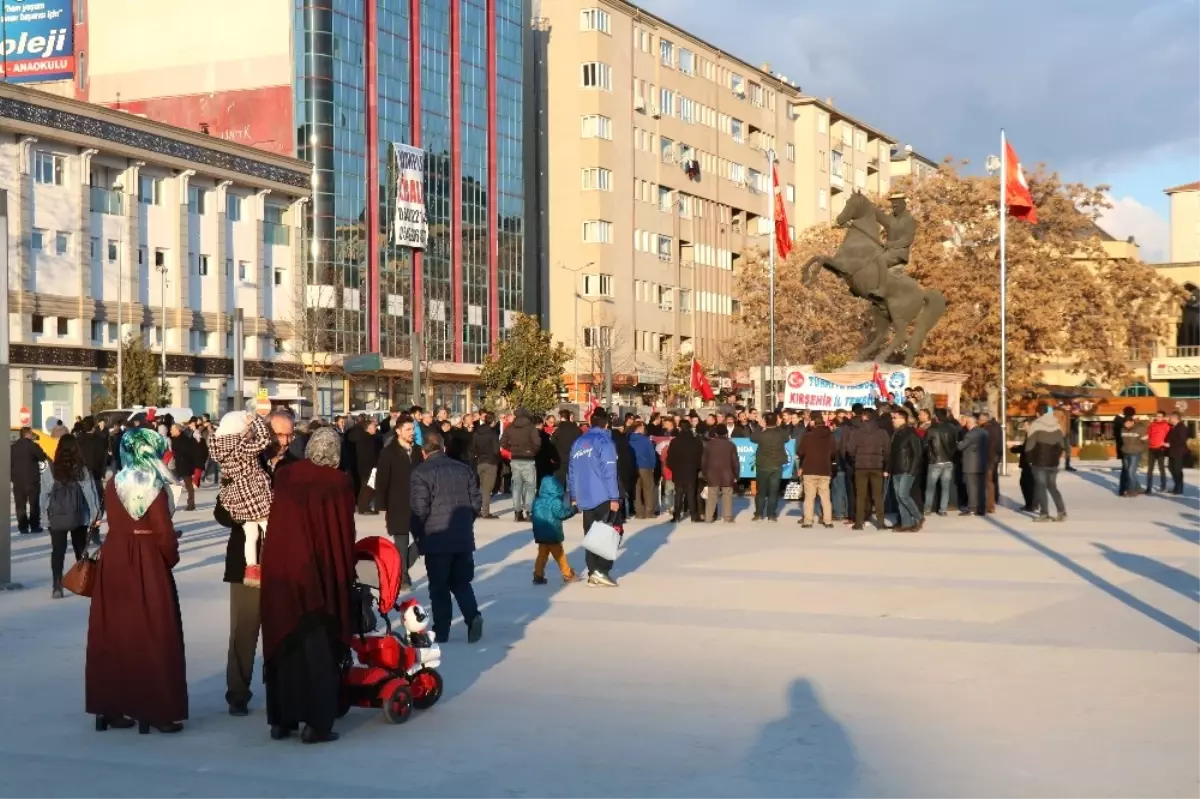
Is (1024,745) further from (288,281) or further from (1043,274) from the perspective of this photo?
(288,281)

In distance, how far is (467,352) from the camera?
8519cm

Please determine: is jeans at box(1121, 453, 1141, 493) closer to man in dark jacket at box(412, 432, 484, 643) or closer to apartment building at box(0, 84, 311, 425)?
man in dark jacket at box(412, 432, 484, 643)

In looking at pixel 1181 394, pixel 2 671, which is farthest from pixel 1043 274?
pixel 2 671

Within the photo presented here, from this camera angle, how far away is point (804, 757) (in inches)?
326

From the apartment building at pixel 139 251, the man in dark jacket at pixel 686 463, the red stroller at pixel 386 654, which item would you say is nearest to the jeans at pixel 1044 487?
the man in dark jacket at pixel 686 463

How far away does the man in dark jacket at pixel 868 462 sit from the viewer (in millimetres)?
24016

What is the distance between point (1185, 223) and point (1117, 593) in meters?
95.0

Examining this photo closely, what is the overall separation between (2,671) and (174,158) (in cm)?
5750

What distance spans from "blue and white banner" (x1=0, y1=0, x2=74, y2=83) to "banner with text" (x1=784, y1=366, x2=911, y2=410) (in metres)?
39.0

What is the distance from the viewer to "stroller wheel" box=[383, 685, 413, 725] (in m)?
9.17

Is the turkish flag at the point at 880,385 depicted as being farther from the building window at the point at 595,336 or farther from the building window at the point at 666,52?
the building window at the point at 666,52

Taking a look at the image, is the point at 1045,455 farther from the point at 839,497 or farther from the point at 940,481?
the point at 839,497

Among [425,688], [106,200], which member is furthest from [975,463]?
[106,200]

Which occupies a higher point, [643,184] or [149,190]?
[643,184]
